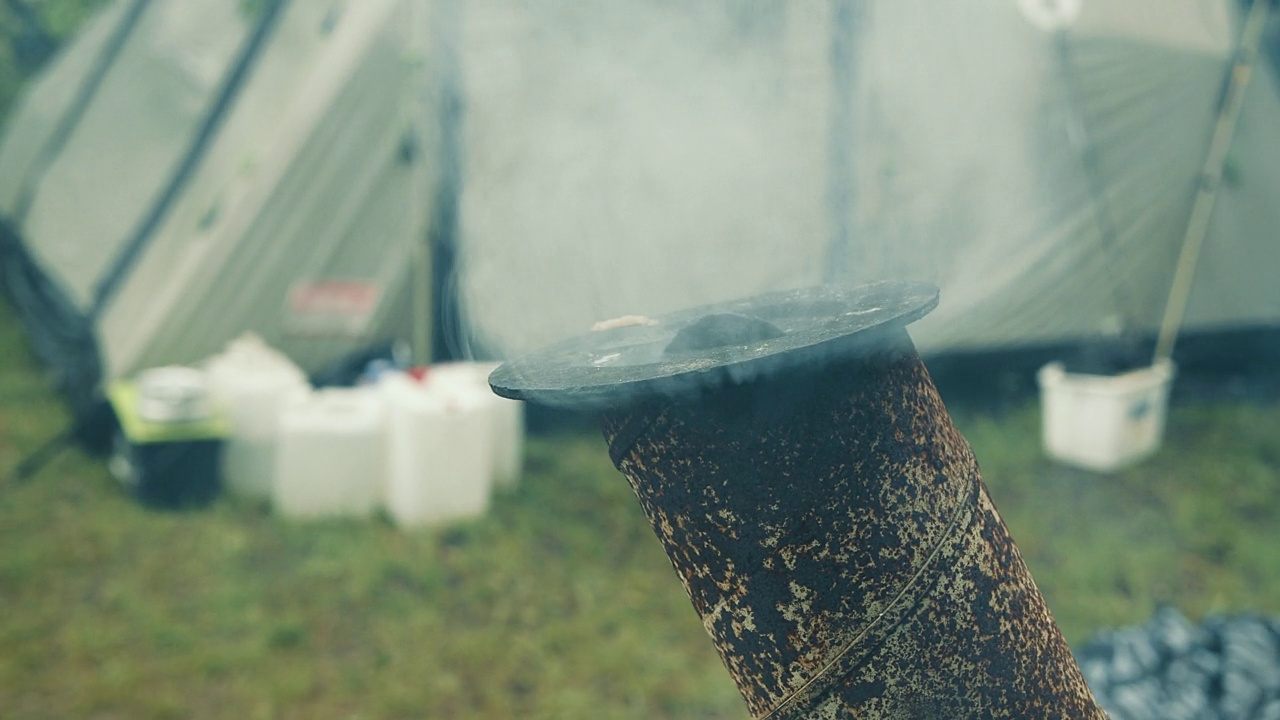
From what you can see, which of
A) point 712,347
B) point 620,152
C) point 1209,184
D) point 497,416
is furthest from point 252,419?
point 1209,184

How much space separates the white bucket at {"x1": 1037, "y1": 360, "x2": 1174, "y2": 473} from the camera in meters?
4.84

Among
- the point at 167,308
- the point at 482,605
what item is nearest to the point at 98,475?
the point at 167,308

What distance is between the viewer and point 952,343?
17.0 feet

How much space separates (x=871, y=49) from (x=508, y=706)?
3087 millimetres

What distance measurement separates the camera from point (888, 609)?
1.17 metres

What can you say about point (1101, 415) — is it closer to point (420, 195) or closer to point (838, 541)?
point (420, 195)

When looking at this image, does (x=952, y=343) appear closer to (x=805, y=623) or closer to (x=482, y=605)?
(x=482, y=605)

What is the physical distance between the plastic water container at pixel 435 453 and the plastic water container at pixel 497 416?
60 millimetres

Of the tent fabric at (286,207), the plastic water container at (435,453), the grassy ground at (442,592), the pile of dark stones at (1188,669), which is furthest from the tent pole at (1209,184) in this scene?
the tent fabric at (286,207)

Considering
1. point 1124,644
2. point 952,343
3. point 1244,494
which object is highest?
point 1124,644

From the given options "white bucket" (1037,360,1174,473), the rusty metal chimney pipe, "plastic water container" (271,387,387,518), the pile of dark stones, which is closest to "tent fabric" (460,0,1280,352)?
"white bucket" (1037,360,1174,473)

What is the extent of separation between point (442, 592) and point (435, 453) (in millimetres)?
560

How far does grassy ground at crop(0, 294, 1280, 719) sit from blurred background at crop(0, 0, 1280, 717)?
15 mm

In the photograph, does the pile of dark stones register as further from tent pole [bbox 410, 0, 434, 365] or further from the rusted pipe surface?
tent pole [bbox 410, 0, 434, 365]
